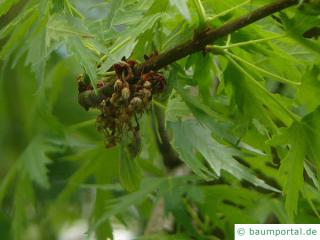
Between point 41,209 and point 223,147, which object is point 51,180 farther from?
point 223,147

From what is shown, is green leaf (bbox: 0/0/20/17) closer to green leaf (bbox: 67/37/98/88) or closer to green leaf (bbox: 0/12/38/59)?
green leaf (bbox: 0/12/38/59)

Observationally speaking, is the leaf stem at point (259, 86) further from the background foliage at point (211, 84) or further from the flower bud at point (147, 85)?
the flower bud at point (147, 85)

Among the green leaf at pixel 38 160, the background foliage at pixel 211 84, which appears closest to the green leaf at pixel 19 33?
the background foliage at pixel 211 84

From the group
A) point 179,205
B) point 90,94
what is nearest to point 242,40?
point 90,94

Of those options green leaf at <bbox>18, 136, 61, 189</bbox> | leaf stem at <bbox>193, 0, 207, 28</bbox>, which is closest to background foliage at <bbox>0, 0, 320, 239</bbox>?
leaf stem at <bbox>193, 0, 207, 28</bbox>

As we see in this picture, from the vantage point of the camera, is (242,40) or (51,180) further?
(51,180)

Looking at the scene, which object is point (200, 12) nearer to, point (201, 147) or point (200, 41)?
point (200, 41)

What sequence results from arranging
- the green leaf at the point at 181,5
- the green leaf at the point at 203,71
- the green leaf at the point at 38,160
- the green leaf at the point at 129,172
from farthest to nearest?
the green leaf at the point at 38,160, the green leaf at the point at 129,172, the green leaf at the point at 203,71, the green leaf at the point at 181,5

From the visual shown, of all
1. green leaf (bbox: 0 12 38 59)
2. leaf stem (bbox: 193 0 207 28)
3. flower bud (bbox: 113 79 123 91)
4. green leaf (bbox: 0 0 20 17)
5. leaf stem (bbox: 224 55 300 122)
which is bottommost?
leaf stem (bbox: 224 55 300 122)
